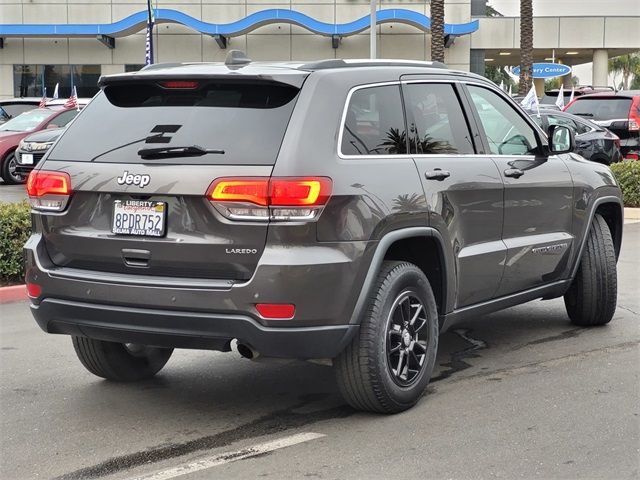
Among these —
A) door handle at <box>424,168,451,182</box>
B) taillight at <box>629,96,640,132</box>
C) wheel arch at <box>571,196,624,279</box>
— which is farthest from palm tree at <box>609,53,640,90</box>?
door handle at <box>424,168,451,182</box>

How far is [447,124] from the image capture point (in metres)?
5.61

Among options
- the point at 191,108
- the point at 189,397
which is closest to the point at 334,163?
the point at 191,108

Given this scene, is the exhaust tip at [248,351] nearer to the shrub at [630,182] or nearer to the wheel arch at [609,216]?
the wheel arch at [609,216]

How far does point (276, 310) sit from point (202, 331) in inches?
14.7

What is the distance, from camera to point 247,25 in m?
39.1

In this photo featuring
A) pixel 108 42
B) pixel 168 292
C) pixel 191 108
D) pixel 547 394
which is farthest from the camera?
pixel 108 42

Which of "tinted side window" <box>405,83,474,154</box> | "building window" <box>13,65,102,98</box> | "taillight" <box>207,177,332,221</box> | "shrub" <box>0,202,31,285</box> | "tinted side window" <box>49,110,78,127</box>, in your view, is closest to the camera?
"taillight" <box>207,177,332,221</box>

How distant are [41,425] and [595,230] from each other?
161 inches

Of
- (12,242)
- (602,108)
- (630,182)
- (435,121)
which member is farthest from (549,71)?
(435,121)

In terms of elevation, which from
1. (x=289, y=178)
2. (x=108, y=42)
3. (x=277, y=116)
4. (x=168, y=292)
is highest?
(x=108, y=42)

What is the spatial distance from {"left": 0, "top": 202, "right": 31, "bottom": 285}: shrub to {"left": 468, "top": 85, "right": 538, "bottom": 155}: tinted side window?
15.2 feet

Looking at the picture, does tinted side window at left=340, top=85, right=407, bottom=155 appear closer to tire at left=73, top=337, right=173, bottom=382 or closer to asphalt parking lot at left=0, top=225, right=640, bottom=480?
asphalt parking lot at left=0, top=225, right=640, bottom=480

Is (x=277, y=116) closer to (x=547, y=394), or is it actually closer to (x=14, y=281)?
(x=547, y=394)

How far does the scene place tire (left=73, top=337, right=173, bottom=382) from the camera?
5594 mm
